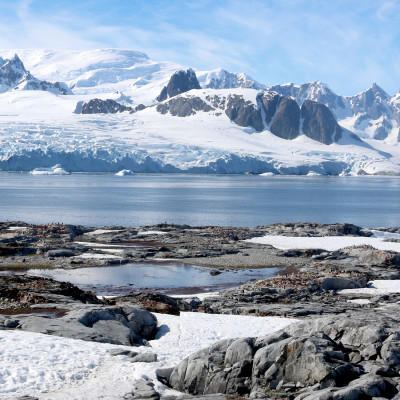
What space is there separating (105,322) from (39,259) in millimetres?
27102

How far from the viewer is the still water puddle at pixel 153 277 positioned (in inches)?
1436

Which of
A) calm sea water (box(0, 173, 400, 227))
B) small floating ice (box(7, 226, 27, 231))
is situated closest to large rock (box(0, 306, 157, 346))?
small floating ice (box(7, 226, 27, 231))

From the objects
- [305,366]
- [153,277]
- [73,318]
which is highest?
[305,366]

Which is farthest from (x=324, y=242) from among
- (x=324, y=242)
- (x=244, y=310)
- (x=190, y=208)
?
(x=190, y=208)

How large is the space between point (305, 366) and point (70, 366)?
5.89 m

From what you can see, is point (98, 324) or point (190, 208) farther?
point (190, 208)

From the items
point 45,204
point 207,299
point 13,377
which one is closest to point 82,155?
point 45,204

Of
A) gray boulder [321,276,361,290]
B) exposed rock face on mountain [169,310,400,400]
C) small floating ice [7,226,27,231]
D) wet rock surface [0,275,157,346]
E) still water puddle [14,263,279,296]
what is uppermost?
exposed rock face on mountain [169,310,400,400]

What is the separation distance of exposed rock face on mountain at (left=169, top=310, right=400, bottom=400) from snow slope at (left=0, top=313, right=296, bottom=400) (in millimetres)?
1246

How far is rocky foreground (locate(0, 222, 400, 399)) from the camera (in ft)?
44.3

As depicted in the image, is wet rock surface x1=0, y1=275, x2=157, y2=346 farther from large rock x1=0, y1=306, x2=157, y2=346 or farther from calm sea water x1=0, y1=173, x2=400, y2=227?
calm sea water x1=0, y1=173, x2=400, y2=227

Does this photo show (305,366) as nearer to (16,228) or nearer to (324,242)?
(324,242)

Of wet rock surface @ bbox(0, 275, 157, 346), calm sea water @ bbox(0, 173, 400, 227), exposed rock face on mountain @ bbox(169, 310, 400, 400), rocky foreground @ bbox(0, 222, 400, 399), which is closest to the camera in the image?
exposed rock face on mountain @ bbox(169, 310, 400, 400)

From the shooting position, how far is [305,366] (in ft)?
44.0
